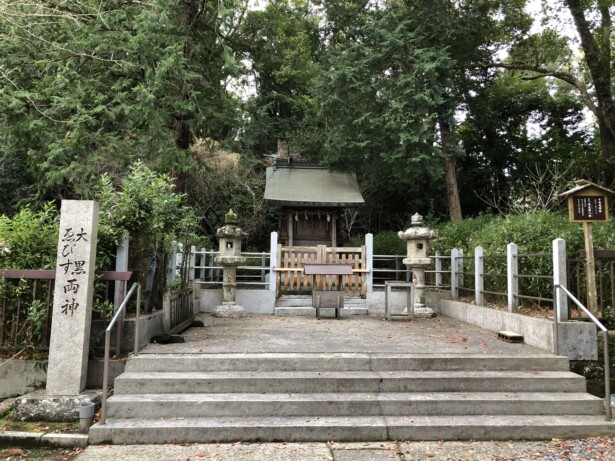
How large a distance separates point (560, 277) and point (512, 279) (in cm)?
118

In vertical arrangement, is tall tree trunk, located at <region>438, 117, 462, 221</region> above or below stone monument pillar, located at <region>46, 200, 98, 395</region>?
above

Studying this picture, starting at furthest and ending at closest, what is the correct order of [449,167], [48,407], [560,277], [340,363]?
[449,167] → [560,277] → [340,363] → [48,407]

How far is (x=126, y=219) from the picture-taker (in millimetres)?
5551

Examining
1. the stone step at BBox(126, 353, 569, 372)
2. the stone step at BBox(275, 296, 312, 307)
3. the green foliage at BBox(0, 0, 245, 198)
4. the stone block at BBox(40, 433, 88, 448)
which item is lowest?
the stone block at BBox(40, 433, 88, 448)

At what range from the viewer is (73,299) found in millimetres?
4621

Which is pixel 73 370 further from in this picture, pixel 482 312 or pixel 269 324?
pixel 482 312

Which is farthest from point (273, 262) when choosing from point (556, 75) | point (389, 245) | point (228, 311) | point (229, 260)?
point (556, 75)

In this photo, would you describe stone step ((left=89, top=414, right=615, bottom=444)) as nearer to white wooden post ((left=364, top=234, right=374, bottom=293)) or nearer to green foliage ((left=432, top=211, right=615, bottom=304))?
green foliage ((left=432, top=211, right=615, bottom=304))

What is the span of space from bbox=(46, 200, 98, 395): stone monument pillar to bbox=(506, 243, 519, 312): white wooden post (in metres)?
6.30

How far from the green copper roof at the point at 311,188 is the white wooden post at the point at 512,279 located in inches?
257

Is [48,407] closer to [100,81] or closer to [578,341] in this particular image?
[578,341]

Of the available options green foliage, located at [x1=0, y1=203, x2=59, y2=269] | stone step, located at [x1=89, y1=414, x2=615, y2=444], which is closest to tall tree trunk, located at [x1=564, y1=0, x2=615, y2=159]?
stone step, located at [x1=89, y1=414, x2=615, y2=444]

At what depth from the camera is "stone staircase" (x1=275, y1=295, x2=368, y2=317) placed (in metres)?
9.80

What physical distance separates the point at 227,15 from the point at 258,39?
2809 millimetres
